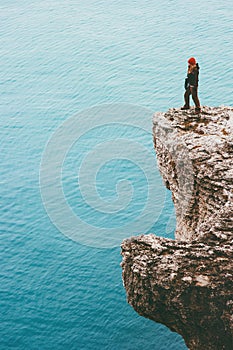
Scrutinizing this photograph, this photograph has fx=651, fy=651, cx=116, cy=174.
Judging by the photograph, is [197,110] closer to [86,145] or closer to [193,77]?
[193,77]

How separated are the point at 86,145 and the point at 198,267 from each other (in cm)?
4085

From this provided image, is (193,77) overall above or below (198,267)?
above

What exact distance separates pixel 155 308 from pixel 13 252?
93.0ft

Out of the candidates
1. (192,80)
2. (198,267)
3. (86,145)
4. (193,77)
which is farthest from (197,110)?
(86,145)

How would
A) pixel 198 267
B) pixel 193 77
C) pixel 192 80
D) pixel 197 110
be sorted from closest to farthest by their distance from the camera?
pixel 198 267
pixel 193 77
pixel 192 80
pixel 197 110

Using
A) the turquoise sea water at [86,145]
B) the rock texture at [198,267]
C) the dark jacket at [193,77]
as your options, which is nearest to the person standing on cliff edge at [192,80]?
the dark jacket at [193,77]

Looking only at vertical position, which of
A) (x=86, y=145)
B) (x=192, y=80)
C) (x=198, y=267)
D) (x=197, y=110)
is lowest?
(x=198, y=267)

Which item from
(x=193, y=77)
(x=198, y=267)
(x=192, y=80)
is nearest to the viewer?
(x=198, y=267)

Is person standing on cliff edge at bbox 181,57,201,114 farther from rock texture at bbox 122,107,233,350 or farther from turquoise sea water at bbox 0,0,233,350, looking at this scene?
turquoise sea water at bbox 0,0,233,350

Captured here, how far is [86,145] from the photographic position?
201ft

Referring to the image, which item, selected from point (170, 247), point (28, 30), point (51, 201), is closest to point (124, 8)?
point (28, 30)

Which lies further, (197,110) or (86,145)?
(86,145)

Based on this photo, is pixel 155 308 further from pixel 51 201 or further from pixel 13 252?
pixel 51 201

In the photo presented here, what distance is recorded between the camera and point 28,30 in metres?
81.0
